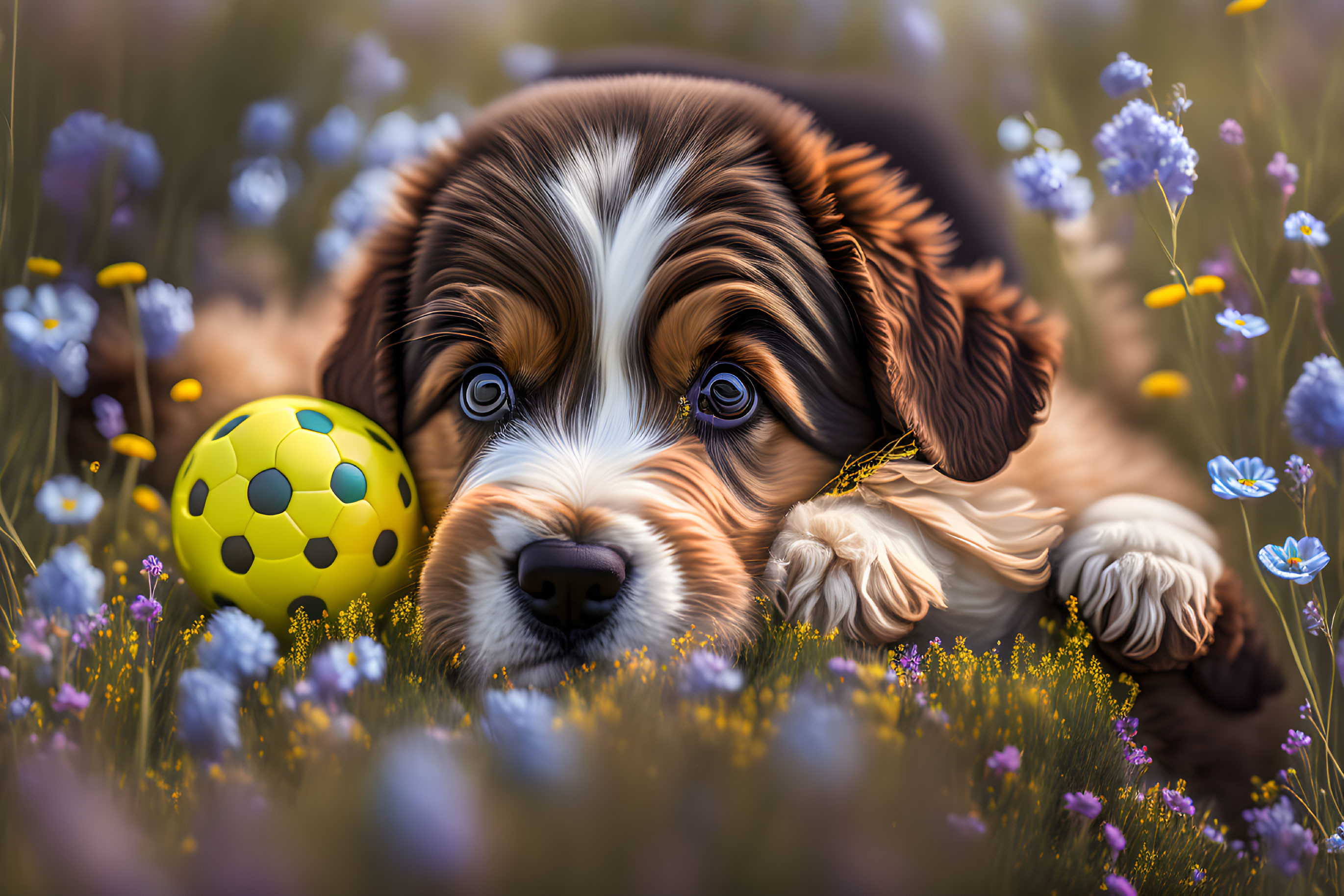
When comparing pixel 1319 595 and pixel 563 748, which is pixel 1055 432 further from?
pixel 563 748

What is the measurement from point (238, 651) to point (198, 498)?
2.88ft

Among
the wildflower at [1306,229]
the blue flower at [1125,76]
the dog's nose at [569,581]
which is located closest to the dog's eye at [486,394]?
the dog's nose at [569,581]

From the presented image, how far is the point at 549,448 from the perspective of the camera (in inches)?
117

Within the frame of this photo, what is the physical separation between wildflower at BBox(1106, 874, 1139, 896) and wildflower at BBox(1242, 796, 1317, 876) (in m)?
0.62

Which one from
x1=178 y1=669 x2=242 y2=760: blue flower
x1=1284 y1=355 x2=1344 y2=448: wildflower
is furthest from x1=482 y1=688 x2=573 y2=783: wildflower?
x1=1284 y1=355 x2=1344 y2=448: wildflower

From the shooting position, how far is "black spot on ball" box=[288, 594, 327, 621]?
277 cm

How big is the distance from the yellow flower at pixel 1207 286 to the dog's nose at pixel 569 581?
2166mm

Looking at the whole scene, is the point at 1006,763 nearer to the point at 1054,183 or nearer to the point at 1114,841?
the point at 1114,841

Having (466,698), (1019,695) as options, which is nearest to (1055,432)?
(1019,695)

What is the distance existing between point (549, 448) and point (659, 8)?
2.26 m

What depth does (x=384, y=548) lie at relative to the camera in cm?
289

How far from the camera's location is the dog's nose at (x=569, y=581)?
2.44 m

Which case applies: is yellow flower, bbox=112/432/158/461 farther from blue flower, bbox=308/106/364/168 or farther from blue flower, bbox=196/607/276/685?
blue flower, bbox=308/106/364/168


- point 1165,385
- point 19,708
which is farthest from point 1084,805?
point 19,708
